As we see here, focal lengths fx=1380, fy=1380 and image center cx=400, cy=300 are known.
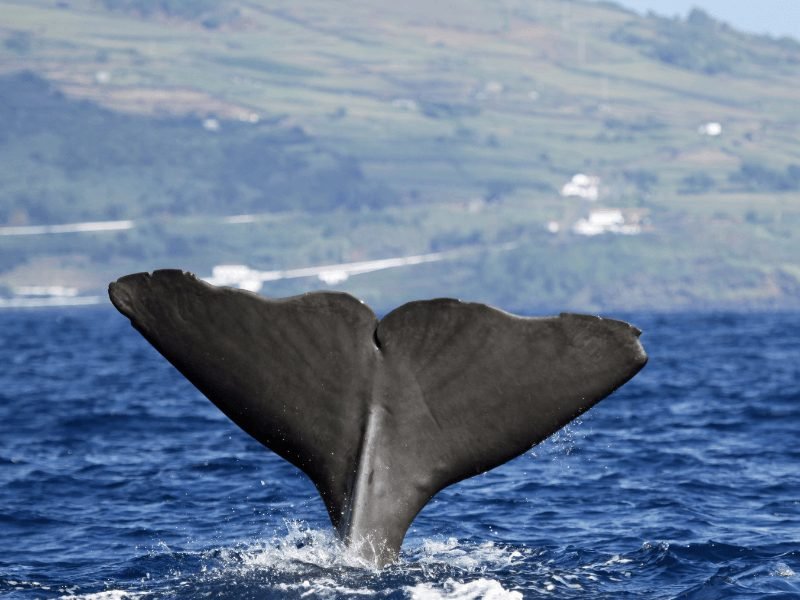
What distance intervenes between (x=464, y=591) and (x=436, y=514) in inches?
147

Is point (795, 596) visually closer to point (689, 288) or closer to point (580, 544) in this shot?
point (580, 544)

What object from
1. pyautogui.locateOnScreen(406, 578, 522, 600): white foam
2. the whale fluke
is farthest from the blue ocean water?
the whale fluke

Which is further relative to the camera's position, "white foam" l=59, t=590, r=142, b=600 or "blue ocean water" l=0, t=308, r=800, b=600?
"blue ocean water" l=0, t=308, r=800, b=600

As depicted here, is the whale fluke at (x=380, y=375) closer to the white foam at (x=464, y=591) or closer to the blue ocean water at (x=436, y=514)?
the white foam at (x=464, y=591)

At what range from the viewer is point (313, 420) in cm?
767

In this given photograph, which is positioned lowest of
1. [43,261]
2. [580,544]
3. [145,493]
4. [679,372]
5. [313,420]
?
[43,261]

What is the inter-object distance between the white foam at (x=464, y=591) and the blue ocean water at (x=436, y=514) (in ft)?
0.07

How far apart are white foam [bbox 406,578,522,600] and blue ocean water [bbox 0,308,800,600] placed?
22mm

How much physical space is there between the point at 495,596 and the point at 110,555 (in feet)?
11.2

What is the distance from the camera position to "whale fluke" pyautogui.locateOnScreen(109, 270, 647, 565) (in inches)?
284

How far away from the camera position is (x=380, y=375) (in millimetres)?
7527

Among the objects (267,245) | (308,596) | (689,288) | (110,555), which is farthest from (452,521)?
(267,245)

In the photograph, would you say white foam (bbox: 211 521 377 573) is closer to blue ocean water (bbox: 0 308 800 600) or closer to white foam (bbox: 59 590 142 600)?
blue ocean water (bbox: 0 308 800 600)

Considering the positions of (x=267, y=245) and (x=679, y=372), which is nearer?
(x=679, y=372)
